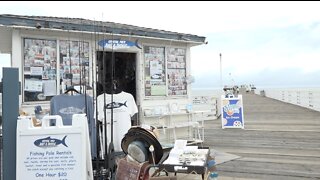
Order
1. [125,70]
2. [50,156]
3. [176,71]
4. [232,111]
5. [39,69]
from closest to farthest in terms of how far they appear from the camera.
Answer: [50,156] → [39,69] → [125,70] → [176,71] → [232,111]

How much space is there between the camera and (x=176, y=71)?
297 inches

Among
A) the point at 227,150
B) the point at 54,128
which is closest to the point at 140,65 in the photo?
the point at 227,150

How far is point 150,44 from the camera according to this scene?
7082mm

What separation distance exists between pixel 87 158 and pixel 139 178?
654 mm

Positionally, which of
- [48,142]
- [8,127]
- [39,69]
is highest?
[39,69]

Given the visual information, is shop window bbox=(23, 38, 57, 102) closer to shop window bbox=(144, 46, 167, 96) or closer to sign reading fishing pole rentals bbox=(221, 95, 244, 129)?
shop window bbox=(144, 46, 167, 96)

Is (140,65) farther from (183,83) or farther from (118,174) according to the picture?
(118,174)

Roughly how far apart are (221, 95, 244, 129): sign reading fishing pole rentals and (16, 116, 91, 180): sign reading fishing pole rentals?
297 inches

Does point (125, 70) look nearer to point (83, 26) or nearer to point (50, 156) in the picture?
point (83, 26)

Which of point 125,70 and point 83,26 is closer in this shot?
point 83,26

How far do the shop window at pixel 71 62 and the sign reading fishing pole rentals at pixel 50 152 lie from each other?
2780 mm

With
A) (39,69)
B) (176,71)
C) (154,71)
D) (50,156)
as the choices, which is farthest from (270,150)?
(50,156)

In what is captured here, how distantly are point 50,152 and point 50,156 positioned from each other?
0.12 feet

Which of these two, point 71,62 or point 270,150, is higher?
point 71,62
